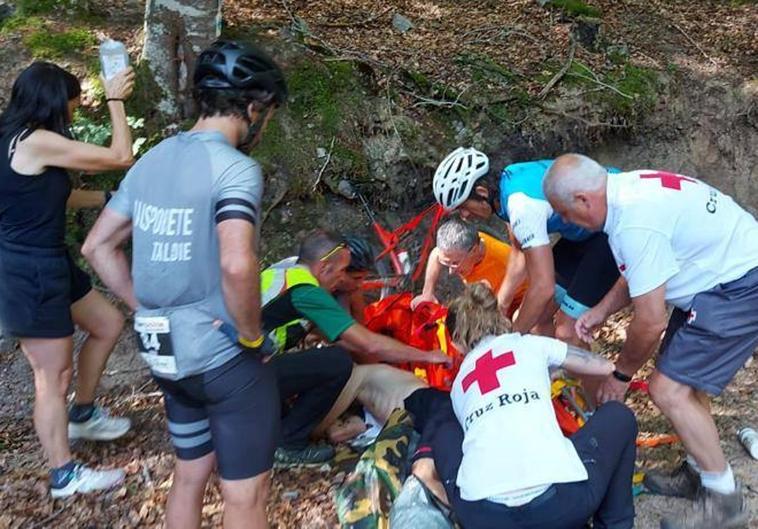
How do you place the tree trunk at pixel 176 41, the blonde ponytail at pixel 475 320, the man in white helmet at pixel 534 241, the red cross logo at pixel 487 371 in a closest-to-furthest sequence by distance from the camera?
the red cross logo at pixel 487 371
the blonde ponytail at pixel 475 320
the man in white helmet at pixel 534 241
the tree trunk at pixel 176 41

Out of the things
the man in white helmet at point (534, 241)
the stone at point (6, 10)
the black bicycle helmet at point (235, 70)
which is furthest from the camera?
the stone at point (6, 10)

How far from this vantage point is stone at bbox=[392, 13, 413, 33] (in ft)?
25.3

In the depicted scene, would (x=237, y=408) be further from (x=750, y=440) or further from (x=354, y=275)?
(x=750, y=440)

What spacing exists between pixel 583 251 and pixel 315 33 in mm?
3499

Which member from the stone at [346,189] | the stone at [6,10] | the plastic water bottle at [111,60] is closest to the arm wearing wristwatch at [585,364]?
the plastic water bottle at [111,60]

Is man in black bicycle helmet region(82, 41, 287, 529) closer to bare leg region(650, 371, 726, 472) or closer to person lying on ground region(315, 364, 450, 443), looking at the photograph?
person lying on ground region(315, 364, 450, 443)

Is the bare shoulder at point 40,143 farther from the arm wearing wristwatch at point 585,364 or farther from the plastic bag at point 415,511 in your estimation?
the arm wearing wristwatch at point 585,364

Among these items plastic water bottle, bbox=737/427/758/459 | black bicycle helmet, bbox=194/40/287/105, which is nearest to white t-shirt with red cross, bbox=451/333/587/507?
black bicycle helmet, bbox=194/40/287/105

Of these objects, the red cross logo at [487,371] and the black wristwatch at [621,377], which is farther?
the black wristwatch at [621,377]

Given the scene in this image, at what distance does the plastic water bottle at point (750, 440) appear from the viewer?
15.2 ft

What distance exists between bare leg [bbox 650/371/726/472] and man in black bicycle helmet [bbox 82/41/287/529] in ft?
6.48

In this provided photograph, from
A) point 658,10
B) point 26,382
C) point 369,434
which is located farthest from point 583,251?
point 658,10

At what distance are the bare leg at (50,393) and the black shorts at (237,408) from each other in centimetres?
128

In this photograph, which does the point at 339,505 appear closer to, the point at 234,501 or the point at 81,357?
the point at 234,501
